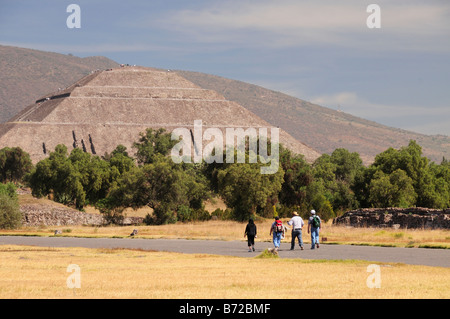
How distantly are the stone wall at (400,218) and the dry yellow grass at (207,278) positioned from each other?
2244 centimetres

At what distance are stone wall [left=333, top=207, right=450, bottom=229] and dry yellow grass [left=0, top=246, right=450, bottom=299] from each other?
22.4m

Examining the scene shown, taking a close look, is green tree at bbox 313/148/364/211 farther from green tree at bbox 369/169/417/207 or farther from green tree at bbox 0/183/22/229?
green tree at bbox 0/183/22/229

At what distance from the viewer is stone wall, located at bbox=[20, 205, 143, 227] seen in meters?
71.2

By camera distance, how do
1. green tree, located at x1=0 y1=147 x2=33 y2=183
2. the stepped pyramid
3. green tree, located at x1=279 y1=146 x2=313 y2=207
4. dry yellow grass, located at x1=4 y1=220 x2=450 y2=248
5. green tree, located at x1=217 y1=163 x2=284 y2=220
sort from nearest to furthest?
dry yellow grass, located at x1=4 y1=220 x2=450 y2=248, green tree, located at x1=217 y1=163 x2=284 y2=220, green tree, located at x1=279 y1=146 x2=313 y2=207, green tree, located at x1=0 y1=147 x2=33 y2=183, the stepped pyramid

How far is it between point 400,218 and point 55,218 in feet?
122

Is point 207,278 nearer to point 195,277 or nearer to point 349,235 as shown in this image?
point 195,277

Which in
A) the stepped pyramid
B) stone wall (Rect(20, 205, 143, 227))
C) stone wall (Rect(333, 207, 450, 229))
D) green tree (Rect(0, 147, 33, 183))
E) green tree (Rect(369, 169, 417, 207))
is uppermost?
the stepped pyramid

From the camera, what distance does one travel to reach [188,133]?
184 metres

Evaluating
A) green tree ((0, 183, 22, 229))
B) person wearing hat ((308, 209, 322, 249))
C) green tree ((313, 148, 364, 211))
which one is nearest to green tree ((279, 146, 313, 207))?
green tree ((313, 148, 364, 211))

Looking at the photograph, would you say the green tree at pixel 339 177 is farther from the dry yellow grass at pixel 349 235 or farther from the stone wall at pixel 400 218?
the stone wall at pixel 400 218

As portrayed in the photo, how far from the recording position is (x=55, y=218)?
238 feet

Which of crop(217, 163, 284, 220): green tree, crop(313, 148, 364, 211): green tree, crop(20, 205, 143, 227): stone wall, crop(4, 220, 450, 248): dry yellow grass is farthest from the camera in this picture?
crop(313, 148, 364, 211): green tree
